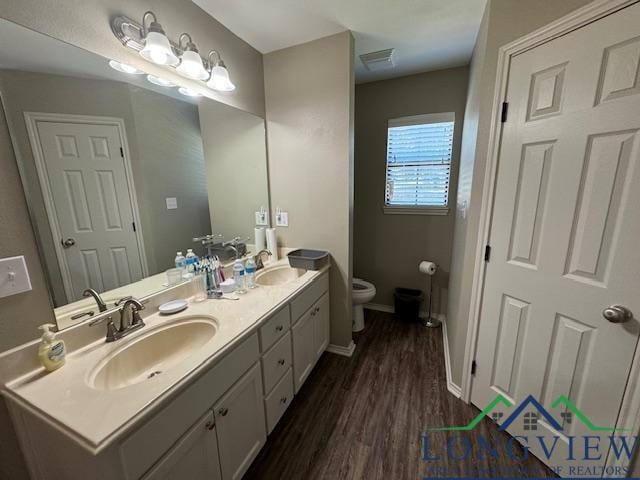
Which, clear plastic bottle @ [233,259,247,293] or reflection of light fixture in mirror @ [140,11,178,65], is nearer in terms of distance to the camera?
reflection of light fixture in mirror @ [140,11,178,65]

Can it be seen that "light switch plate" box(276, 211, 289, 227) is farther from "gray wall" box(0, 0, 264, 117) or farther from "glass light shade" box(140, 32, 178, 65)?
"glass light shade" box(140, 32, 178, 65)

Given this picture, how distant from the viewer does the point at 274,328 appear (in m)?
1.42

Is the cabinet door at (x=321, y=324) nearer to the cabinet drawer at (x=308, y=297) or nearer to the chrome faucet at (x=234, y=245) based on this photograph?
the cabinet drawer at (x=308, y=297)

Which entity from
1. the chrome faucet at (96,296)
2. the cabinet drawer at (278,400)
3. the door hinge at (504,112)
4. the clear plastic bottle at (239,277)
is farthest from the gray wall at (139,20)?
the cabinet drawer at (278,400)

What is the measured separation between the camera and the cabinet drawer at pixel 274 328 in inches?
52.2

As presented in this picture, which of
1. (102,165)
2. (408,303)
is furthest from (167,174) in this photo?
(408,303)

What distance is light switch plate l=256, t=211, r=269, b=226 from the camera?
7.32ft

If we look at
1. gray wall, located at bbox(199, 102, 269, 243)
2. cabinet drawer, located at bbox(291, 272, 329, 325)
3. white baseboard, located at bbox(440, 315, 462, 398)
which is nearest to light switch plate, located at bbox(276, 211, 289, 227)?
gray wall, located at bbox(199, 102, 269, 243)

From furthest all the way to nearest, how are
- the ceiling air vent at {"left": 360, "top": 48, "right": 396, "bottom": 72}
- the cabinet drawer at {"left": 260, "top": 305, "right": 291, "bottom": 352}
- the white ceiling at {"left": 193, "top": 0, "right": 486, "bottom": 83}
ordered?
the ceiling air vent at {"left": 360, "top": 48, "right": 396, "bottom": 72} → the white ceiling at {"left": 193, "top": 0, "right": 486, "bottom": 83} → the cabinet drawer at {"left": 260, "top": 305, "right": 291, "bottom": 352}

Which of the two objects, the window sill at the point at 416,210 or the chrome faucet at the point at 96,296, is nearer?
the chrome faucet at the point at 96,296

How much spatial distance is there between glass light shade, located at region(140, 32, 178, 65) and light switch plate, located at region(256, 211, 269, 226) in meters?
1.18

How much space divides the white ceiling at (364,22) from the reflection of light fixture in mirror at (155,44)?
1.62 feet

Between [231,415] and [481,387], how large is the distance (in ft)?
5.14

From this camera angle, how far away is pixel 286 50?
203cm
